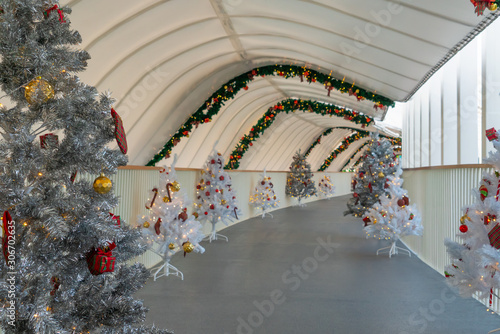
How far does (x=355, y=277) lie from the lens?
262 inches

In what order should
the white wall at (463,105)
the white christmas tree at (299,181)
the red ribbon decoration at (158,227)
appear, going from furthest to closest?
the white christmas tree at (299,181) < the red ribbon decoration at (158,227) < the white wall at (463,105)

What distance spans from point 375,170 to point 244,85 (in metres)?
3.98

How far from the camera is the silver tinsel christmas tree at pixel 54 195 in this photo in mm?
2322

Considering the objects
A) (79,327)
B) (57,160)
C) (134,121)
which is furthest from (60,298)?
(134,121)

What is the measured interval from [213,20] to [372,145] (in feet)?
17.9

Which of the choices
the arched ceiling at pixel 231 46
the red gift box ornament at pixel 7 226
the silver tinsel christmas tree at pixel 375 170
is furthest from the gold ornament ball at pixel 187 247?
the silver tinsel christmas tree at pixel 375 170

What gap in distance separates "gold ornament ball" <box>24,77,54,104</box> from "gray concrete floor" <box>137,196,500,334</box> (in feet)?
8.65

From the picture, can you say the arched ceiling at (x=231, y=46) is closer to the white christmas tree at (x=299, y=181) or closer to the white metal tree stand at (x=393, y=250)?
the white metal tree stand at (x=393, y=250)

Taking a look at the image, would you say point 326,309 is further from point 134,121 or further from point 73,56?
point 134,121

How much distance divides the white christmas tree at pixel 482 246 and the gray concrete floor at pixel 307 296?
942mm

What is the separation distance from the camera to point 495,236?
11.3 ft

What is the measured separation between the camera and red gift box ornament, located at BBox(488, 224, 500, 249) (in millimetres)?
3422

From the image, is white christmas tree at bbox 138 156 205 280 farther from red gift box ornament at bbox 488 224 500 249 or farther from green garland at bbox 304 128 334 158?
green garland at bbox 304 128 334 158

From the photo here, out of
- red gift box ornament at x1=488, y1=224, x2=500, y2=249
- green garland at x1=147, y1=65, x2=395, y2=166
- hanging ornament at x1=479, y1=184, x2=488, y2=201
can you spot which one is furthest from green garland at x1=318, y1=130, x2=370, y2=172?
red gift box ornament at x1=488, y1=224, x2=500, y2=249
